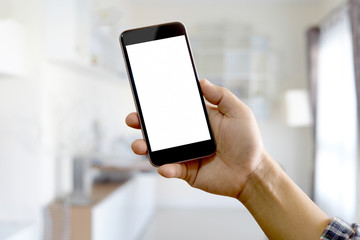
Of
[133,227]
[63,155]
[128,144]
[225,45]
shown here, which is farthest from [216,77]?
[63,155]

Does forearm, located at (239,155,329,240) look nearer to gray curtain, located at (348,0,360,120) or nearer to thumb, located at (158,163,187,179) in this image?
thumb, located at (158,163,187,179)

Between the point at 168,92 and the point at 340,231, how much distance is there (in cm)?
54

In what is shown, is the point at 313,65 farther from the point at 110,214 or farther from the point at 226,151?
the point at 226,151

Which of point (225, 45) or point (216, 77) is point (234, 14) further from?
point (216, 77)

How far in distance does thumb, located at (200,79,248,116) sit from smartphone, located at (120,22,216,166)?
0.05 m

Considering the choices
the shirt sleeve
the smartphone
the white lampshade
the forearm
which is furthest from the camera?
the white lampshade

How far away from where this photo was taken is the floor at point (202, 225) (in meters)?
3.77

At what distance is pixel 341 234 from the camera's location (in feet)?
2.72

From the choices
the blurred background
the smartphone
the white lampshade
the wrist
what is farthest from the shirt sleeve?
the white lampshade

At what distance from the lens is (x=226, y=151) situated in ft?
3.47

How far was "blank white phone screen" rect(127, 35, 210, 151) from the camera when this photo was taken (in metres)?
1.06

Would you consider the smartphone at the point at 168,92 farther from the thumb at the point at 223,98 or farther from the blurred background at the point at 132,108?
the blurred background at the point at 132,108

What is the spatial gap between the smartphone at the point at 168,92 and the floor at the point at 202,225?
2.81m

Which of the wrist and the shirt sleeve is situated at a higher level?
the wrist
